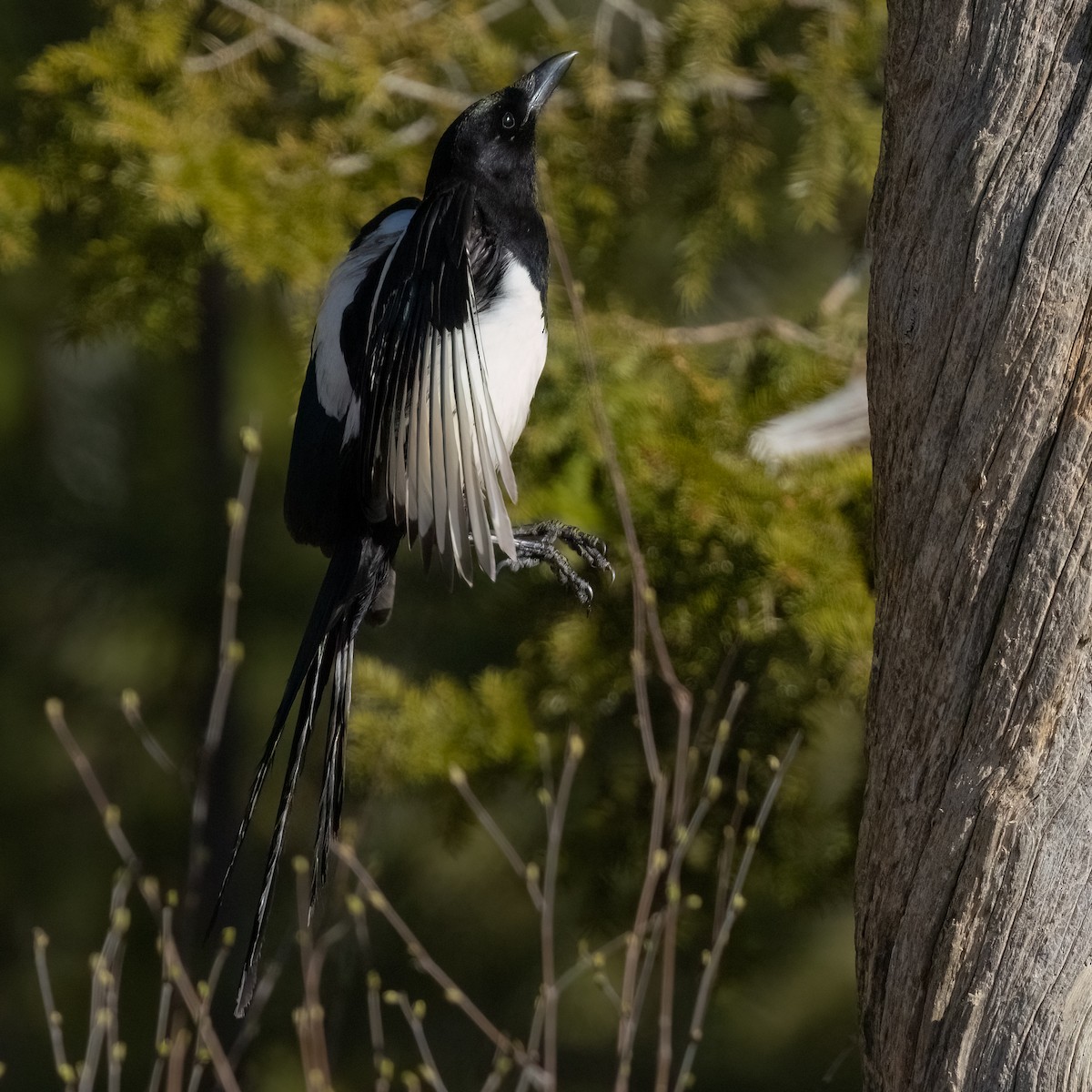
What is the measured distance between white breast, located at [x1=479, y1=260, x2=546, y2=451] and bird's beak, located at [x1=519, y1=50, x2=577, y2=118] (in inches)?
8.1

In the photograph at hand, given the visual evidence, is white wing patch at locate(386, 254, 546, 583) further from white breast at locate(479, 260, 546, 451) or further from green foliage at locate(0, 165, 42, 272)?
green foliage at locate(0, 165, 42, 272)

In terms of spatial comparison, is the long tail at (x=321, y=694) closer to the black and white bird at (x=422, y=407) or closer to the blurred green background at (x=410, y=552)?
the black and white bird at (x=422, y=407)

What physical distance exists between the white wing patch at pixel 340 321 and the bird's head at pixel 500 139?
86mm

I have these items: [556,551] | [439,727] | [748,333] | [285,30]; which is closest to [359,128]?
[285,30]

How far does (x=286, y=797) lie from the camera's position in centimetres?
112

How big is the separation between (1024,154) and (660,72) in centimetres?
141

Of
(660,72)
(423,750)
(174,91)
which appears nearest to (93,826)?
(423,750)

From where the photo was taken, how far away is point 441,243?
117 centimetres

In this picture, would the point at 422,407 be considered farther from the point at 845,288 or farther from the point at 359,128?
the point at 845,288

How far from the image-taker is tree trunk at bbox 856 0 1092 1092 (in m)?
0.94

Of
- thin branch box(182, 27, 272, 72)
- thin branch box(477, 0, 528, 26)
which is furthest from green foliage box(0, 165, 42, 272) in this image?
thin branch box(477, 0, 528, 26)

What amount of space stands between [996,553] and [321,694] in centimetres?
61

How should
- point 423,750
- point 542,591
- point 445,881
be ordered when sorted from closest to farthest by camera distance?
point 423,750 < point 542,591 < point 445,881

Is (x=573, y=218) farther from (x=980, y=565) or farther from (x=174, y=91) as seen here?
(x=980, y=565)
